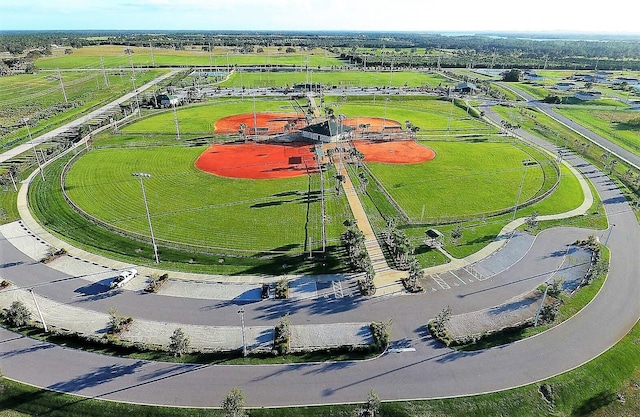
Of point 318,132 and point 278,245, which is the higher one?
point 318,132

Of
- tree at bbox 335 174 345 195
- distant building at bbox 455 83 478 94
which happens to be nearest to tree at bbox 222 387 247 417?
tree at bbox 335 174 345 195

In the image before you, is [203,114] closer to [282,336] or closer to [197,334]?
[197,334]

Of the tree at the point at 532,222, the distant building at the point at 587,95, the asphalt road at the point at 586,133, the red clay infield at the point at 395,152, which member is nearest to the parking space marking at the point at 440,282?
the tree at the point at 532,222

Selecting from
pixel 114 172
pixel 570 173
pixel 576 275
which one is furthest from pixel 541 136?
pixel 114 172

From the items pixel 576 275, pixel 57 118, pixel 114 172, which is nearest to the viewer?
pixel 576 275

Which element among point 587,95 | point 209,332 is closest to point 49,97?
point 209,332

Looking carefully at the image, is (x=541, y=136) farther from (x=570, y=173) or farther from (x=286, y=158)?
(x=286, y=158)
